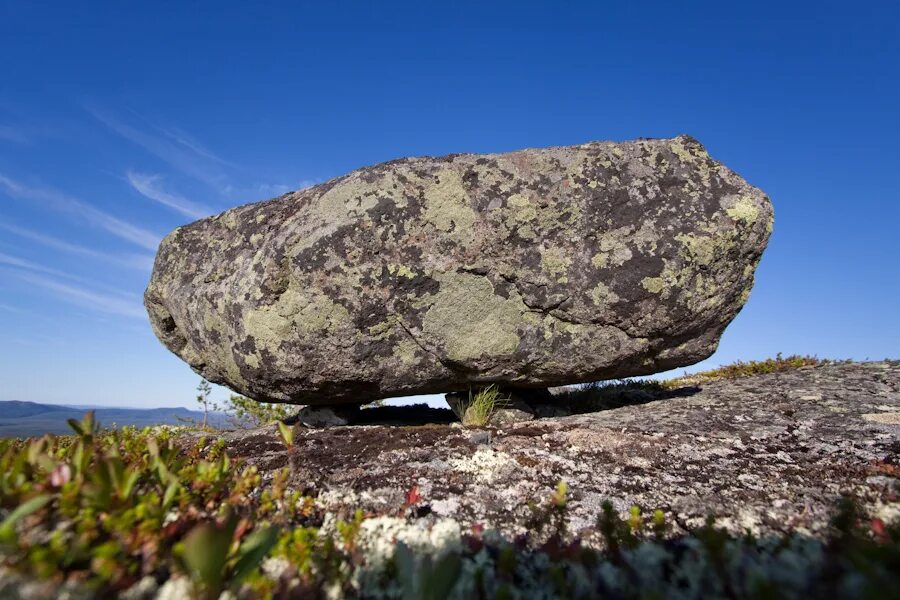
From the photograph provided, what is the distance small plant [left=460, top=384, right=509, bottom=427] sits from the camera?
26.5ft

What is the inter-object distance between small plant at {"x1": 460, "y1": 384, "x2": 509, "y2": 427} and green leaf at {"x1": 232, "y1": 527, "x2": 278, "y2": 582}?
16.7 feet

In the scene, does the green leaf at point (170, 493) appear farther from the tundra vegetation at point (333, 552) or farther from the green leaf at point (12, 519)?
the green leaf at point (12, 519)

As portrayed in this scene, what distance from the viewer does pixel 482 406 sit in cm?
814

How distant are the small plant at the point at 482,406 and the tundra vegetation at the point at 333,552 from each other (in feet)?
12.7

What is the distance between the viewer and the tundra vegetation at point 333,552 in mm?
2592

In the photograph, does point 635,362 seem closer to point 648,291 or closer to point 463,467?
point 648,291

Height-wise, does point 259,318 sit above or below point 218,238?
below

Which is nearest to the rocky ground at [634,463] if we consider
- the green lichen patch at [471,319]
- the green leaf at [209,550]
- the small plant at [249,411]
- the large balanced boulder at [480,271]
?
the large balanced boulder at [480,271]

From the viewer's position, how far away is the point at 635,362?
8.30 metres

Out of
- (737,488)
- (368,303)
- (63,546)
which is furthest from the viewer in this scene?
(368,303)

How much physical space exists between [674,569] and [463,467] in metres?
2.41

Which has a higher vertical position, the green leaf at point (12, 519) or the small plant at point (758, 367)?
the small plant at point (758, 367)

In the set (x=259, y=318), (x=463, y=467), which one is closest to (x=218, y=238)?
(x=259, y=318)

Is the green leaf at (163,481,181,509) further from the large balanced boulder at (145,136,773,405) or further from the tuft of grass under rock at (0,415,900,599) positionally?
the large balanced boulder at (145,136,773,405)
